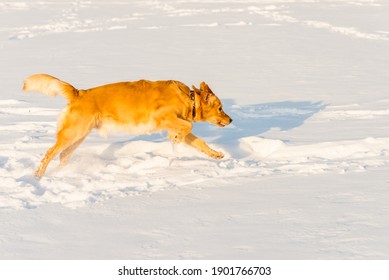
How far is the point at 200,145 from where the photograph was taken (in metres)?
6.88

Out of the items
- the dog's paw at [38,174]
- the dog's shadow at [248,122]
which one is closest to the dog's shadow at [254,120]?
the dog's shadow at [248,122]

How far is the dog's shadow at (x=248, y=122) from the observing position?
747 cm

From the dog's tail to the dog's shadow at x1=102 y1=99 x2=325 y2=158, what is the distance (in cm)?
94

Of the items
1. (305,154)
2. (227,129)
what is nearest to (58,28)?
(227,129)

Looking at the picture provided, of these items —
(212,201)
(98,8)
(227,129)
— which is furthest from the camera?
(98,8)

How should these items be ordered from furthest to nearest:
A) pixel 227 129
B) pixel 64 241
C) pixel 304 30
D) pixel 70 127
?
pixel 304 30 → pixel 227 129 → pixel 70 127 → pixel 64 241

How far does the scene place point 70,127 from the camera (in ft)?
21.0

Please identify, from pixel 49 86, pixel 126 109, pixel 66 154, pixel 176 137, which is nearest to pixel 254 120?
pixel 176 137

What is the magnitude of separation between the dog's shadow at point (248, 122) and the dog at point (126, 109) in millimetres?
565

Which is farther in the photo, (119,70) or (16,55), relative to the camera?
(16,55)

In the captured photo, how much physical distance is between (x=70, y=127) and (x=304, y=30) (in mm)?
11609

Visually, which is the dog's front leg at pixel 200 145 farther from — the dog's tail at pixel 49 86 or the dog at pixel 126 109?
the dog's tail at pixel 49 86

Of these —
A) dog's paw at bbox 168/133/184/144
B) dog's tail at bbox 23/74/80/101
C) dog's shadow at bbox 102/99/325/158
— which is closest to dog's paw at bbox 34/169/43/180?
dog's tail at bbox 23/74/80/101

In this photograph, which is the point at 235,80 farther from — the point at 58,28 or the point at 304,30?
the point at 58,28
